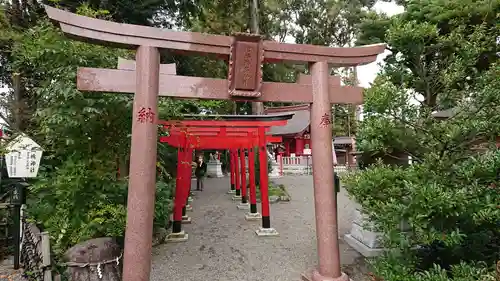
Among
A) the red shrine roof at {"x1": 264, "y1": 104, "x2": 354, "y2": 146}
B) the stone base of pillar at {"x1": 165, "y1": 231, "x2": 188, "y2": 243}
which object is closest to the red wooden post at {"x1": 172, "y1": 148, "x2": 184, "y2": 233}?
the stone base of pillar at {"x1": 165, "y1": 231, "x2": 188, "y2": 243}

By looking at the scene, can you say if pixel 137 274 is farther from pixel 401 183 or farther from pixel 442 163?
pixel 442 163

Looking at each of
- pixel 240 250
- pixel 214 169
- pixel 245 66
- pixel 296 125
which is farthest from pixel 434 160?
pixel 296 125

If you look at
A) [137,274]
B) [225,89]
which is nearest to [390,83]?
[225,89]

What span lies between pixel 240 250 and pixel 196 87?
371 centimetres

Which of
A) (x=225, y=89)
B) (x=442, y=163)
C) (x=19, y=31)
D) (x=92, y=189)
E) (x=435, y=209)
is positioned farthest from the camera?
(x=19, y=31)

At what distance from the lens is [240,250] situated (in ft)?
20.1

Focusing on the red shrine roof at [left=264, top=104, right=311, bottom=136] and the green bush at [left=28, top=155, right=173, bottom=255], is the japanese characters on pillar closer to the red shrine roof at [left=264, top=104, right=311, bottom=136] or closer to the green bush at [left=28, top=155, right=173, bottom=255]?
the green bush at [left=28, top=155, right=173, bottom=255]

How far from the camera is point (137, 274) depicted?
3287mm

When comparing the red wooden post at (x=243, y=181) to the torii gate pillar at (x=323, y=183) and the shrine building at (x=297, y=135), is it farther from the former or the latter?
the shrine building at (x=297, y=135)

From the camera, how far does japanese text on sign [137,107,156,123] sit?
3395 mm

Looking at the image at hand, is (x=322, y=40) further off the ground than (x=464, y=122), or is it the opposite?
(x=322, y=40)

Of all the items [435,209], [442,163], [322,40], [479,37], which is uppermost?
[322,40]

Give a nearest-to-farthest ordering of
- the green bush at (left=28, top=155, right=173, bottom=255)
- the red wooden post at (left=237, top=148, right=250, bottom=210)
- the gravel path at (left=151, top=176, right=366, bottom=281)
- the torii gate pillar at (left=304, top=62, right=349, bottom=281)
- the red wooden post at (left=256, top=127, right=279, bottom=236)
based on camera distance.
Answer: the torii gate pillar at (left=304, top=62, right=349, bottom=281), the green bush at (left=28, top=155, right=173, bottom=255), the gravel path at (left=151, top=176, right=366, bottom=281), the red wooden post at (left=256, top=127, right=279, bottom=236), the red wooden post at (left=237, top=148, right=250, bottom=210)

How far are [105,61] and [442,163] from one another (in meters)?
4.76
